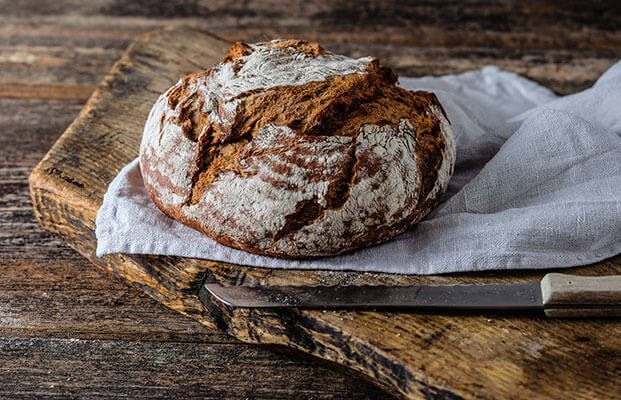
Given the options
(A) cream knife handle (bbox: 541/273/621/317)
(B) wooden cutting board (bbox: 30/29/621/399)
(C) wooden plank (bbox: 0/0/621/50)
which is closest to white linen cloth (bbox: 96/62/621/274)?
(B) wooden cutting board (bbox: 30/29/621/399)

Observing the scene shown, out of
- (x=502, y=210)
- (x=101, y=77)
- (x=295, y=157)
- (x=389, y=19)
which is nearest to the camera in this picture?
(x=295, y=157)

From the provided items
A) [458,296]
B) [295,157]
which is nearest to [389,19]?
[295,157]

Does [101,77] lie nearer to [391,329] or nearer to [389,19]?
[389,19]

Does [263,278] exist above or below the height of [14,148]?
above

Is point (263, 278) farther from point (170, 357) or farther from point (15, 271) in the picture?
point (15, 271)

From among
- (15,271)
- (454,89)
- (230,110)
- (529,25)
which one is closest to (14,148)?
(15,271)

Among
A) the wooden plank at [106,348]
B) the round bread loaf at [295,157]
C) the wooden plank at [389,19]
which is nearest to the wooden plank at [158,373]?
the wooden plank at [106,348]

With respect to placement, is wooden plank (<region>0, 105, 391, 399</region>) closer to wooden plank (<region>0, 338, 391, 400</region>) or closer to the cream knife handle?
wooden plank (<region>0, 338, 391, 400</region>)
